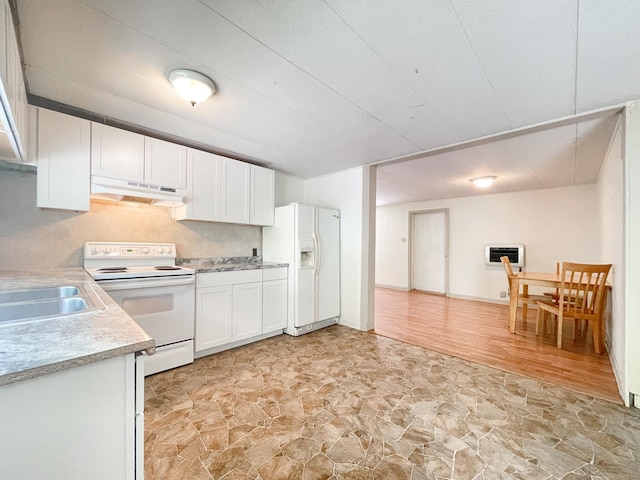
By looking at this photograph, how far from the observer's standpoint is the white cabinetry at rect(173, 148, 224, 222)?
2.92 metres

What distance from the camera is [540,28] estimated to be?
142 centimetres

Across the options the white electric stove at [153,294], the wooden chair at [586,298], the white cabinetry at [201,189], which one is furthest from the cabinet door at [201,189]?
the wooden chair at [586,298]

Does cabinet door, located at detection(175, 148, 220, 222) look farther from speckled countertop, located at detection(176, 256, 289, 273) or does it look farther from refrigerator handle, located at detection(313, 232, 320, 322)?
refrigerator handle, located at detection(313, 232, 320, 322)

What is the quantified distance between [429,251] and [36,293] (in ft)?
22.3

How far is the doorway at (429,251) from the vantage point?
645cm

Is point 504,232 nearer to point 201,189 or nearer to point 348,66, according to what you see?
point 348,66

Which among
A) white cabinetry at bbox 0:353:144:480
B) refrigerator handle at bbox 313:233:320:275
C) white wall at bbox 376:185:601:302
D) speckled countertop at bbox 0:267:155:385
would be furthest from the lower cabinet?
white wall at bbox 376:185:601:302

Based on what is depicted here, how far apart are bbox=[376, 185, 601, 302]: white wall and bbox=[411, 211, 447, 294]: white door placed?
0.20m

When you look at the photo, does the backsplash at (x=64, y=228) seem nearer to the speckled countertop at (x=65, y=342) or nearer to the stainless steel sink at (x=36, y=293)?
the stainless steel sink at (x=36, y=293)

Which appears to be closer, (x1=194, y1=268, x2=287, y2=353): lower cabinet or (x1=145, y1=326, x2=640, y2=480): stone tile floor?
(x1=145, y1=326, x2=640, y2=480): stone tile floor

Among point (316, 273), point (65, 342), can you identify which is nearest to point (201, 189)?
point (316, 273)

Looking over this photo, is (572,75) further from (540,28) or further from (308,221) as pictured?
(308,221)

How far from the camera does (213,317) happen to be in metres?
2.83

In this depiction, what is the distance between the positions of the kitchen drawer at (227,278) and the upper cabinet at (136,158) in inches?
39.4
